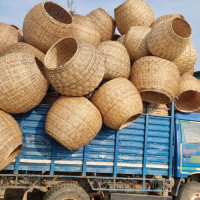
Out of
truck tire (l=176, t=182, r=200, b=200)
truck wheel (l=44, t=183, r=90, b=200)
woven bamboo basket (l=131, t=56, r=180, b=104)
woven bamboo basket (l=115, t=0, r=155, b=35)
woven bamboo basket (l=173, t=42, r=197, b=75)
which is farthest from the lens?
woven bamboo basket (l=115, t=0, r=155, b=35)

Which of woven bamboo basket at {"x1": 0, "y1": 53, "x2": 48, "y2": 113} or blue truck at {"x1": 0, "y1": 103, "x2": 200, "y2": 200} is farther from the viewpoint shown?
blue truck at {"x1": 0, "y1": 103, "x2": 200, "y2": 200}

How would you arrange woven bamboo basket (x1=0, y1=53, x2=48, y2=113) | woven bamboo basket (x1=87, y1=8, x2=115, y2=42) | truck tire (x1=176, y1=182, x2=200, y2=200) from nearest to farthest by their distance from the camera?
woven bamboo basket (x1=0, y1=53, x2=48, y2=113) → truck tire (x1=176, y1=182, x2=200, y2=200) → woven bamboo basket (x1=87, y1=8, x2=115, y2=42)

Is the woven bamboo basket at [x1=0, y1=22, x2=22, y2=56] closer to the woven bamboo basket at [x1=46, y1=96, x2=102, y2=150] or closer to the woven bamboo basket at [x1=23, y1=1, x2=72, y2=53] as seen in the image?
the woven bamboo basket at [x1=23, y1=1, x2=72, y2=53]

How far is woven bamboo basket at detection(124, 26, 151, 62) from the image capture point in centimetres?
503

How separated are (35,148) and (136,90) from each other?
1.94 m

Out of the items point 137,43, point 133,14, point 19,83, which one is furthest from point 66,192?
point 133,14

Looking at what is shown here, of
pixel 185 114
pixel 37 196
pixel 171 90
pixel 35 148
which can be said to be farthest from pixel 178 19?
pixel 37 196

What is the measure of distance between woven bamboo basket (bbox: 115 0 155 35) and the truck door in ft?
8.00

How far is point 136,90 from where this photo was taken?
173 inches

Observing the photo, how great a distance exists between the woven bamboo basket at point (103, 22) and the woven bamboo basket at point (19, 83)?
2425 millimetres

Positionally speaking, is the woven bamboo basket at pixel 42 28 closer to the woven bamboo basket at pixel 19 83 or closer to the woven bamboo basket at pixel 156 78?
the woven bamboo basket at pixel 19 83

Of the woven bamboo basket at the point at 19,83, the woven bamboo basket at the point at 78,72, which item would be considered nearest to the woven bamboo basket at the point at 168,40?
the woven bamboo basket at the point at 78,72

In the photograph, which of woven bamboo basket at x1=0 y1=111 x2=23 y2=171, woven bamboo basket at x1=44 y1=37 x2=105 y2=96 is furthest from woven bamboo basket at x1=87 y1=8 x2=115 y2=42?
woven bamboo basket at x1=0 y1=111 x2=23 y2=171

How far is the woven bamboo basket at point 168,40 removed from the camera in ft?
14.9
